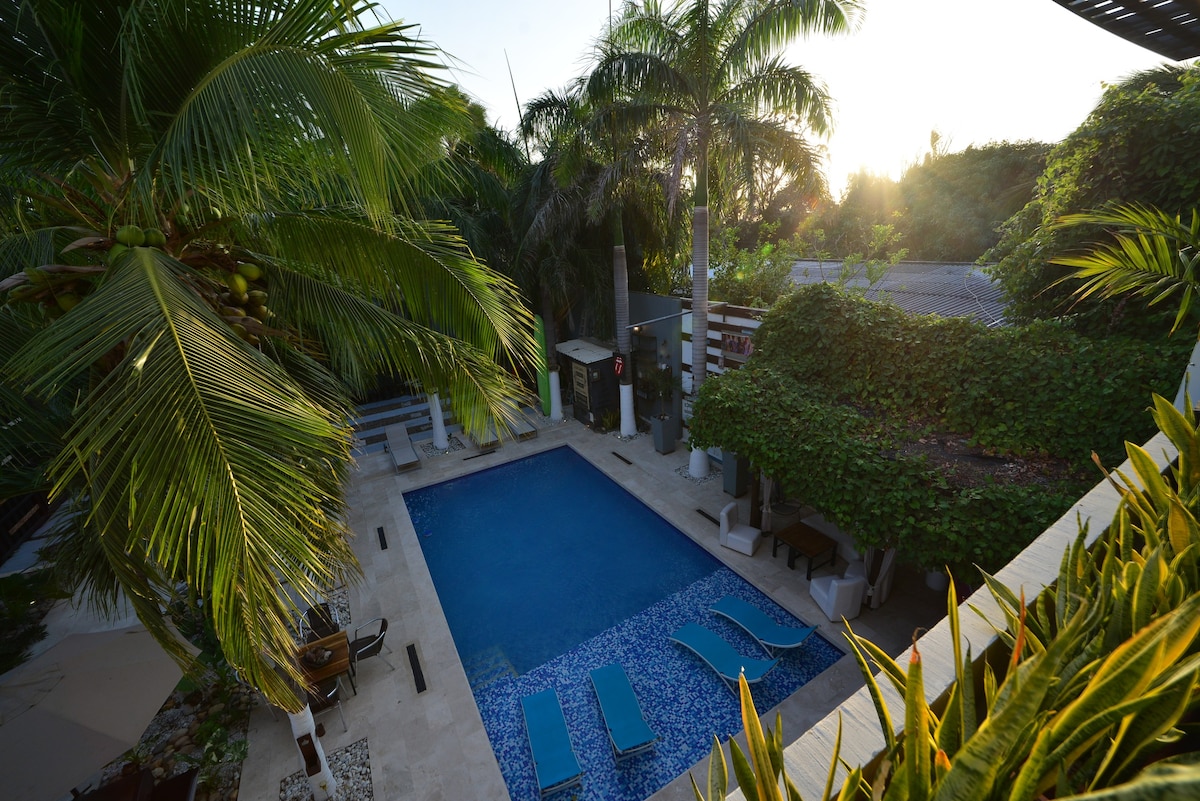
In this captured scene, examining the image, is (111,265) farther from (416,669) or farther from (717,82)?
(717,82)

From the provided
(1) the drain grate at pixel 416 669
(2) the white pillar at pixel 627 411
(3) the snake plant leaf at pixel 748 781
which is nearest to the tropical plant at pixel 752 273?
(2) the white pillar at pixel 627 411

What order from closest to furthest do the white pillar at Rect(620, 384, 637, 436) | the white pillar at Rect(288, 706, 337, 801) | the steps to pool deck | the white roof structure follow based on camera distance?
the white pillar at Rect(288, 706, 337, 801)
the white pillar at Rect(620, 384, 637, 436)
the white roof structure
the steps to pool deck

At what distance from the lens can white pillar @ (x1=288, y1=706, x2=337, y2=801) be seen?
520 cm

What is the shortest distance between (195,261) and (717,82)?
882 cm

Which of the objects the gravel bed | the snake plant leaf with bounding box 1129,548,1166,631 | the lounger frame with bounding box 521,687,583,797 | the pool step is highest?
the snake plant leaf with bounding box 1129,548,1166,631

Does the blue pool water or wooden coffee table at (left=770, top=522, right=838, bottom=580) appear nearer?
the blue pool water

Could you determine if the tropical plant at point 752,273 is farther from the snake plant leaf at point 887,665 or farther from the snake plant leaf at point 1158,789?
the snake plant leaf at point 1158,789

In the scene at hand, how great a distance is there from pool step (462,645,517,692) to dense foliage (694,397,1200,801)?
262 inches

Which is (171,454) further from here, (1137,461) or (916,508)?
(916,508)

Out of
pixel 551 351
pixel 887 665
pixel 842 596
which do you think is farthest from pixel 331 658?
pixel 551 351

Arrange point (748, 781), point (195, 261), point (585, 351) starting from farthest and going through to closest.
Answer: point (585, 351) → point (195, 261) → point (748, 781)

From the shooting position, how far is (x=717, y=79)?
873 cm

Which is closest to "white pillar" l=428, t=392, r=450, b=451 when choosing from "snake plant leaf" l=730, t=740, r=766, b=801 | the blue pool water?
the blue pool water

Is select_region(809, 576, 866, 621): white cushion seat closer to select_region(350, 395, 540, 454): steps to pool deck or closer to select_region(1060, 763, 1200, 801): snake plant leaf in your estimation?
select_region(1060, 763, 1200, 801): snake plant leaf
